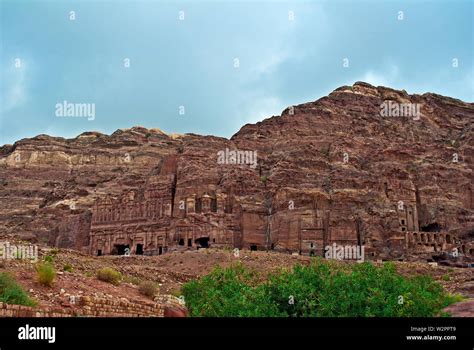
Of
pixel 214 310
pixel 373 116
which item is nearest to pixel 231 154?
pixel 373 116

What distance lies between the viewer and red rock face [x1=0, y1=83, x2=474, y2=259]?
8550cm

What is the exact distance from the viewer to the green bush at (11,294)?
20688mm

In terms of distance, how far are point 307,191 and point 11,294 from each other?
2767 inches

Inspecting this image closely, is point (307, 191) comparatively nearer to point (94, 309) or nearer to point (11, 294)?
point (94, 309)

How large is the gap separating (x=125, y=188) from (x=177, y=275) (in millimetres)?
65702

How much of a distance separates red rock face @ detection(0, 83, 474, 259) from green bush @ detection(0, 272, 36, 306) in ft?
206

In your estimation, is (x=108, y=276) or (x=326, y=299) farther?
(x=108, y=276)

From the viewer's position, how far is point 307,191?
89.1 meters

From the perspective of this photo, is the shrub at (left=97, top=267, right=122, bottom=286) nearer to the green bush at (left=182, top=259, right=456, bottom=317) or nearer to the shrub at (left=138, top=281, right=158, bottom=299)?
the shrub at (left=138, top=281, right=158, bottom=299)

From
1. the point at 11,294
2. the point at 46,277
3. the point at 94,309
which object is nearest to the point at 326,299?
the point at 94,309

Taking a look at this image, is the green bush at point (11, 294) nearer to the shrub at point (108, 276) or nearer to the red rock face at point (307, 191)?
the shrub at point (108, 276)
